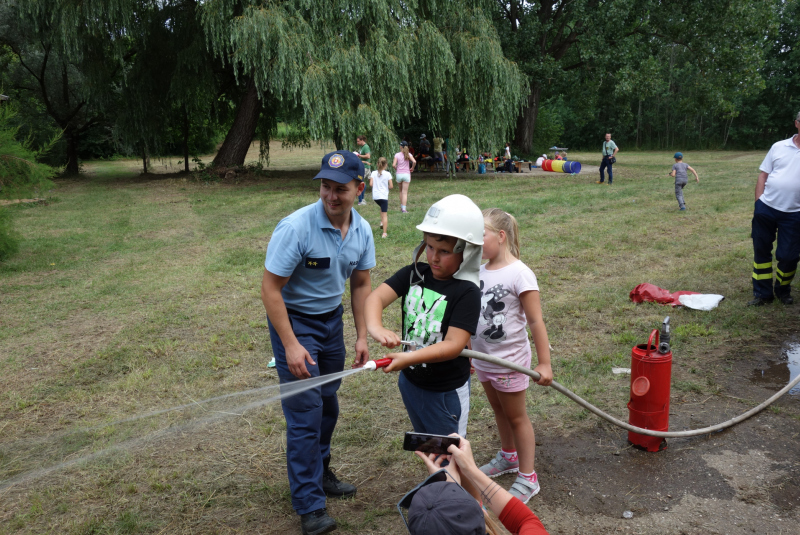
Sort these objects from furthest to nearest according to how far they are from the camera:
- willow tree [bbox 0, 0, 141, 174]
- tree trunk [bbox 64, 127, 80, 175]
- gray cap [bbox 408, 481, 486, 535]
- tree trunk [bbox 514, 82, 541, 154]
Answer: tree trunk [bbox 514, 82, 541, 154]
tree trunk [bbox 64, 127, 80, 175]
willow tree [bbox 0, 0, 141, 174]
gray cap [bbox 408, 481, 486, 535]

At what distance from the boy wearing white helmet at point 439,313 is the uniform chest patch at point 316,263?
0.44m

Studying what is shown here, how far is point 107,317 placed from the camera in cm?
733

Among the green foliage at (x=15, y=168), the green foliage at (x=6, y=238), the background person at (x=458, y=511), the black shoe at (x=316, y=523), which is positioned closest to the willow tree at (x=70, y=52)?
the green foliage at (x=15, y=168)

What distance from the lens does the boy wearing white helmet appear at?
2.54 m

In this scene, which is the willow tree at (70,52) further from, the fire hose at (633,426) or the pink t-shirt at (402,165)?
the fire hose at (633,426)

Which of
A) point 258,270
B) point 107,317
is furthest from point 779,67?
point 107,317

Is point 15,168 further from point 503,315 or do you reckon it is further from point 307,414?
point 503,315

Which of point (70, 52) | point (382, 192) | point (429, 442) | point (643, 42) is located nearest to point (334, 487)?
point (429, 442)

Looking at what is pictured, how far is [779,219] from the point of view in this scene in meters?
6.43

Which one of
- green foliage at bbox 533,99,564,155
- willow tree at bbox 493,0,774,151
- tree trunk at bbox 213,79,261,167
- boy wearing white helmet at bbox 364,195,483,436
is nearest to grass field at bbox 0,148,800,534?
boy wearing white helmet at bbox 364,195,483,436

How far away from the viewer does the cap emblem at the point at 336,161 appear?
3.07 metres

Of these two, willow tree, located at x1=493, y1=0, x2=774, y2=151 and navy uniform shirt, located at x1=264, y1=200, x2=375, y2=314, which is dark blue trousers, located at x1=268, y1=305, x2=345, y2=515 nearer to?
navy uniform shirt, located at x1=264, y1=200, x2=375, y2=314

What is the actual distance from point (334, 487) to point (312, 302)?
123 centimetres

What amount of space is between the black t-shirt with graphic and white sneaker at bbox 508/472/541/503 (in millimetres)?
1031
